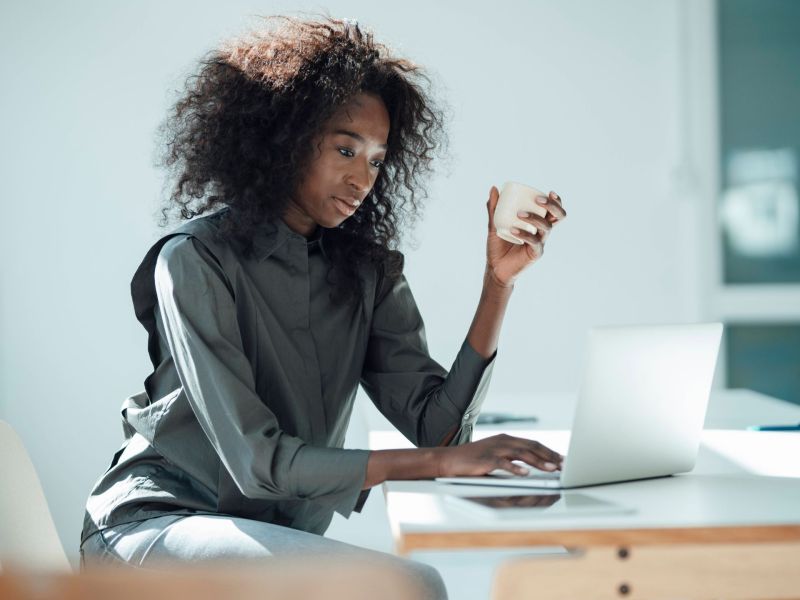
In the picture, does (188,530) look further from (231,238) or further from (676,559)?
(676,559)

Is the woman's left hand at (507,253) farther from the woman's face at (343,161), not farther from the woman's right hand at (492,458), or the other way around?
the woman's right hand at (492,458)

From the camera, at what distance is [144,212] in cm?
359

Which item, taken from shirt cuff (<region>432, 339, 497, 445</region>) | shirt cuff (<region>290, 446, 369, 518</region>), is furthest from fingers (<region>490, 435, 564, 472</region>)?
shirt cuff (<region>432, 339, 497, 445</region>)

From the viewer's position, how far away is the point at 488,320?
66.7 inches

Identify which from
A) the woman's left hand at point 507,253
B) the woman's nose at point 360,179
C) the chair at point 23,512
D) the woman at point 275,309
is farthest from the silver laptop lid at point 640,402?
the chair at point 23,512

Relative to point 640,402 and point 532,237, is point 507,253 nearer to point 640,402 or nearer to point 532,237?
point 532,237

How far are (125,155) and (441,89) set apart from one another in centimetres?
109

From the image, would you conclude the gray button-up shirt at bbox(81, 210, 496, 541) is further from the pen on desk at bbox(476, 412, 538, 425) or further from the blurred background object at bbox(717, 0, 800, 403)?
the blurred background object at bbox(717, 0, 800, 403)

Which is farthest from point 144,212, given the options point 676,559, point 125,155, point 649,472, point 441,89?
point 676,559

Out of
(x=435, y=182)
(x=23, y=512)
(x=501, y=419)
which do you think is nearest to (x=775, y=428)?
(x=501, y=419)

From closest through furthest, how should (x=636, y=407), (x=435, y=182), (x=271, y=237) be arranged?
(x=636, y=407), (x=271, y=237), (x=435, y=182)

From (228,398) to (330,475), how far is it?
0.57ft

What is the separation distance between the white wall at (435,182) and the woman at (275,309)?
1.80m

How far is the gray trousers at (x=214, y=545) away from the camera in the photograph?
1333 mm
